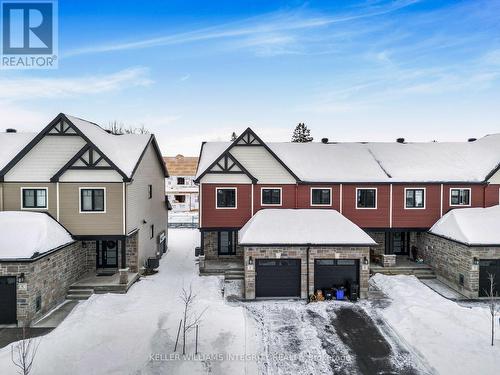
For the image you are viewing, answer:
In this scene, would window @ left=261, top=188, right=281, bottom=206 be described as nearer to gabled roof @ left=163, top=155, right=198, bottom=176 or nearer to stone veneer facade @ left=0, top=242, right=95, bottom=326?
stone veneer facade @ left=0, top=242, right=95, bottom=326

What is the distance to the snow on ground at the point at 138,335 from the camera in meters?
10.2

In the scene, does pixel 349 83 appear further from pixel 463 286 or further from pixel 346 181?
pixel 463 286

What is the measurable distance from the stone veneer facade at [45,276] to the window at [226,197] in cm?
918

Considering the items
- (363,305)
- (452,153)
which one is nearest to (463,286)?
(363,305)

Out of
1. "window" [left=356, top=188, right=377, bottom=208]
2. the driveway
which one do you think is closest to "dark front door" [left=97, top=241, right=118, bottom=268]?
the driveway

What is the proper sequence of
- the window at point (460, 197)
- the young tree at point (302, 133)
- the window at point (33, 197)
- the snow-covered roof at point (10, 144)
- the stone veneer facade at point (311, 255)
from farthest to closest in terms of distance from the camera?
the young tree at point (302, 133), the window at point (460, 197), the snow-covered roof at point (10, 144), the window at point (33, 197), the stone veneer facade at point (311, 255)

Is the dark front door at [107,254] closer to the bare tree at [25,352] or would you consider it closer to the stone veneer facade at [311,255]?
the bare tree at [25,352]

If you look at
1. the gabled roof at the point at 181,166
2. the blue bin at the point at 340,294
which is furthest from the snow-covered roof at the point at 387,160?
the gabled roof at the point at 181,166

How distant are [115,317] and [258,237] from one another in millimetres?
7956

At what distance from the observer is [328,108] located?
33.6m

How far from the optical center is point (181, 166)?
172ft

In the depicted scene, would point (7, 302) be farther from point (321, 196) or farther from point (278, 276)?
point (321, 196)

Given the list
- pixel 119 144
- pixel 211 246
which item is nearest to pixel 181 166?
pixel 119 144

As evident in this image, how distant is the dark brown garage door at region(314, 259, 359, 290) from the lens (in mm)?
16625
